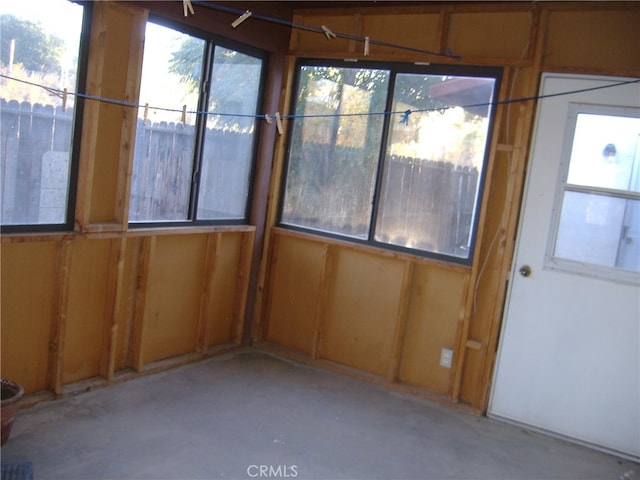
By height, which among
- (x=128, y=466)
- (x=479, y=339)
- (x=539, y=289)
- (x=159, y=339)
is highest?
(x=539, y=289)

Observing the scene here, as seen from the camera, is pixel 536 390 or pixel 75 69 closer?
pixel 75 69

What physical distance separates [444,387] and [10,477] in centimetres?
257

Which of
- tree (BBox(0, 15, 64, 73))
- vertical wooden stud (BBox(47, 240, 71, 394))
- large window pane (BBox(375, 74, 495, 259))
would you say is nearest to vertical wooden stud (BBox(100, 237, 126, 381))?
vertical wooden stud (BBox(47, 240, 71, 394))

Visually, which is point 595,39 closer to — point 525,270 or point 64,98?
point 525,270

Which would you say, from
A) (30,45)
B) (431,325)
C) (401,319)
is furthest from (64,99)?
(431,325)

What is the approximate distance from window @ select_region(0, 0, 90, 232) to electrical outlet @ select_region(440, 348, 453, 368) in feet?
7.99

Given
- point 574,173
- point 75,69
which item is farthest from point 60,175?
point 574,173

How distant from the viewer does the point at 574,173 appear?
3.42m

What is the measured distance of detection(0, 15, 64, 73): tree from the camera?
9.04 ft

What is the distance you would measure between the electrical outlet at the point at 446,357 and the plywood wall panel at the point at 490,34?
1886 mm

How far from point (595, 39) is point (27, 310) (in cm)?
345

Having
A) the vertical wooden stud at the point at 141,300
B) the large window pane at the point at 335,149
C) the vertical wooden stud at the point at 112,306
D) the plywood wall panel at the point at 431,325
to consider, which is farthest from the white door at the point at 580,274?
the vertical wooden stud at the point at 112,306

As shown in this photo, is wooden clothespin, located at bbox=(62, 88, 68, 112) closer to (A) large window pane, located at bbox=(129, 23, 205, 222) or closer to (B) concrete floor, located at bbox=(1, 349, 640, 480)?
(A) large window pane, located at bbox=(129, 23, 205, 222)

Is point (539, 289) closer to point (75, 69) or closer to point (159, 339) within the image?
point (159, 339)
